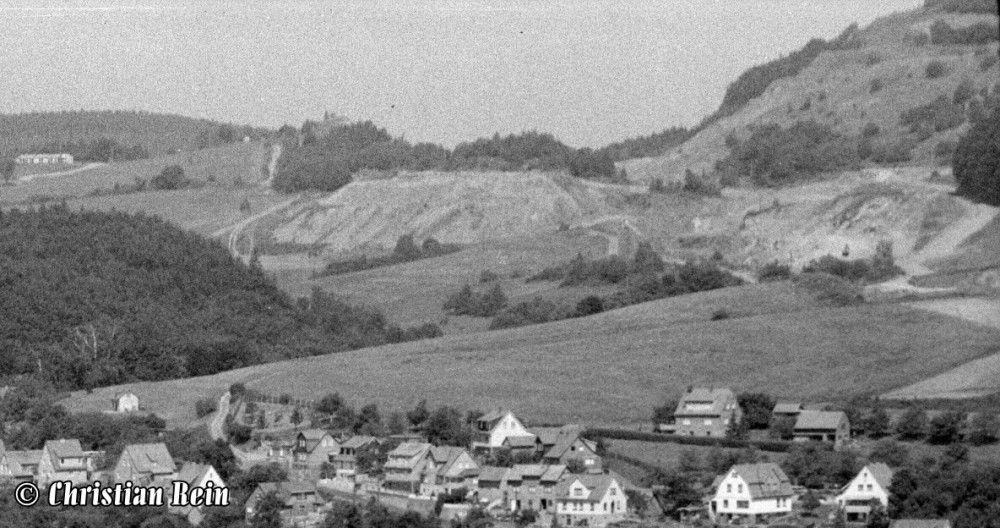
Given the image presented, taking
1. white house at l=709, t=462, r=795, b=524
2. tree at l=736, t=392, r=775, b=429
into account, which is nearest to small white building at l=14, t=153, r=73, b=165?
tree at l=736, t=392, r=775, b=429

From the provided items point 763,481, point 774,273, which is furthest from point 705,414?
point 774,273

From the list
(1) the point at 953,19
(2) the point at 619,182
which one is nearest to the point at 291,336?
(2) the point at 619,182

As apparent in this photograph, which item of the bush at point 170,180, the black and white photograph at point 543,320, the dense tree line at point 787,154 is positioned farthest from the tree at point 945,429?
the bush at point 170,180

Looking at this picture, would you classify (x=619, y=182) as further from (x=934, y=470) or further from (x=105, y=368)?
(x=934, y=470)

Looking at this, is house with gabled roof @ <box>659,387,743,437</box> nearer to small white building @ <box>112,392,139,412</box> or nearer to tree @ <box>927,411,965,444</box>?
tree @ <box>927,411,965,444</box>

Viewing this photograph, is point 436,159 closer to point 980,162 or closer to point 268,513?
point 980,162
